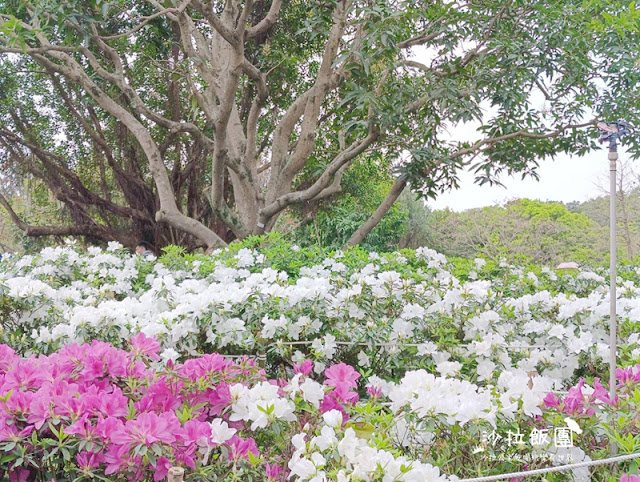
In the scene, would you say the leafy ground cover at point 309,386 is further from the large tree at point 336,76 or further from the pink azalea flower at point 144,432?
the large tree at point 336,76

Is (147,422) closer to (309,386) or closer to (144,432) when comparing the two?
(144,432)

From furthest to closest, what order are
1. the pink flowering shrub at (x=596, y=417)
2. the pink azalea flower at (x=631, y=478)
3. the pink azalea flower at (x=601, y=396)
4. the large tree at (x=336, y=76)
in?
the large tree at (x=336, y=76)
the pink azalea flower at (x=601, y=396)
the pink flowering shrub at (x=596, y=417)
the pink azalea flower at (x=631, y=478)

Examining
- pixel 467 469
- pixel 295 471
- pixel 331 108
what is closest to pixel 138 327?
pixel 295 471

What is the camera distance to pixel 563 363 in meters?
1.96

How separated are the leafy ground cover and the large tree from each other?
1.89m

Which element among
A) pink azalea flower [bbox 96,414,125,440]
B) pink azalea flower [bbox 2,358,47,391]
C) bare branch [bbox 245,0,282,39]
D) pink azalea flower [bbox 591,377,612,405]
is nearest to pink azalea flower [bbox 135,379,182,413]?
pink azalea flower [bbox 96,414,125,440]

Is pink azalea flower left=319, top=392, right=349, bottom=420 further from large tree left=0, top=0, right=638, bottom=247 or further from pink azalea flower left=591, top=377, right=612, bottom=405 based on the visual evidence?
large tree left=0, top=0, right=638, bottom=247

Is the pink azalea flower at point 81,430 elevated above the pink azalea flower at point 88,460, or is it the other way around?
the pink azalea flower at point 81,430

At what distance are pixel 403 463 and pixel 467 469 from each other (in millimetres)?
214

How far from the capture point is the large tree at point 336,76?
13.3ft

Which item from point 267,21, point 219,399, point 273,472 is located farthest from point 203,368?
point 267,21

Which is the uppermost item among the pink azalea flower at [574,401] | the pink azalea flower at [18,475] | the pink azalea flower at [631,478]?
the pink azalea flower at [574,401]

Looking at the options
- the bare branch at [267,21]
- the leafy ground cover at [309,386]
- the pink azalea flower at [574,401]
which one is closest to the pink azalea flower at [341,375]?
the leafy ground cover at [309,386]

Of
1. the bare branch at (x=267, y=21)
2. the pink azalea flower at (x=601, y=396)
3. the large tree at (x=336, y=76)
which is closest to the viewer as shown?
the pink azalea flower at (x=601, y=396)
